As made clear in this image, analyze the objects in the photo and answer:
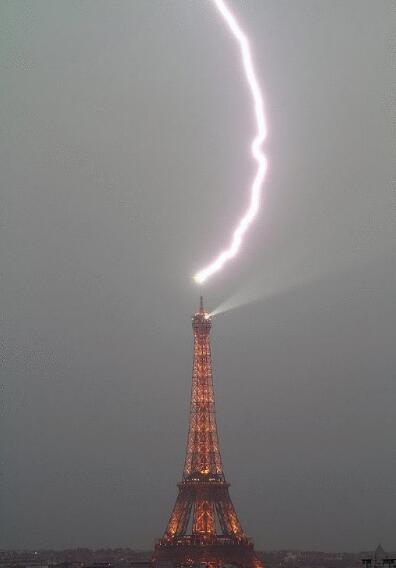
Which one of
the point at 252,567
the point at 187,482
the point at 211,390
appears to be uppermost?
the point at 211,390

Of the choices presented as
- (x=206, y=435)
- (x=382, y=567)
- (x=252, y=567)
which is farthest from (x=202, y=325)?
(x=382, y=567)

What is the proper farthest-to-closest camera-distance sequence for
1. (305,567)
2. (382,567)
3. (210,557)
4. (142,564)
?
1. (305,567)
2. (142,564)
3. (382,567)
4. (210,557)

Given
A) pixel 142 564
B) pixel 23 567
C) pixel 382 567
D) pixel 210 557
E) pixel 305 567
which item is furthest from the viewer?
pixel 305 567

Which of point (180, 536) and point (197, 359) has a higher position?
point (197, 359)

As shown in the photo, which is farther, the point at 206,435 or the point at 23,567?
the point at 23,567

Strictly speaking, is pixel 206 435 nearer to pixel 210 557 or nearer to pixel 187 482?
pixel 187 482

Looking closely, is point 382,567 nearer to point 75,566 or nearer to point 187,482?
point 187,482
